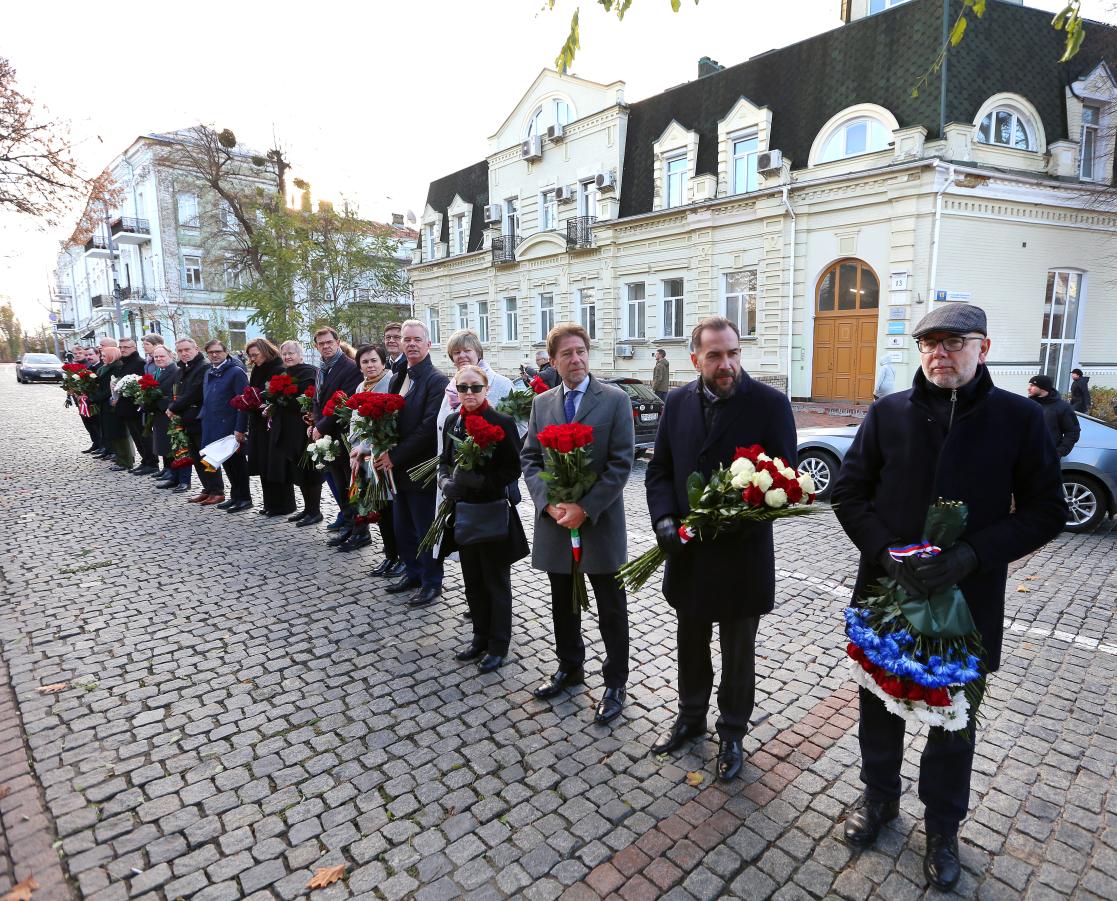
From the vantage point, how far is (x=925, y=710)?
8.31 feet

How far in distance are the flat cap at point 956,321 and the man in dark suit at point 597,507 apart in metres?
1.64

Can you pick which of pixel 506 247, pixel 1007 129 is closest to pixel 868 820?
pixel 1007 129

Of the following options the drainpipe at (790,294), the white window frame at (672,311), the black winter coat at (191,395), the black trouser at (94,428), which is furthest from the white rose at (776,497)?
the white window frame at (672,311)

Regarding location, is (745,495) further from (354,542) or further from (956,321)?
(354,542)

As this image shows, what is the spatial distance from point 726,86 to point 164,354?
18.6 meters

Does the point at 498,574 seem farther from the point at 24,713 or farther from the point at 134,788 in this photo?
the point at 24,713

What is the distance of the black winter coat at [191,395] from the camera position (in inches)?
367

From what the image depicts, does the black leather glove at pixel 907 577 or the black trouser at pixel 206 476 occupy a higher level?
the black leather glove at pixel 907 577

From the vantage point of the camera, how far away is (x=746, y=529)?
321cm

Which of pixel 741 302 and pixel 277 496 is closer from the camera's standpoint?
pixel 277 496

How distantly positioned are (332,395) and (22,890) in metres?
5.12

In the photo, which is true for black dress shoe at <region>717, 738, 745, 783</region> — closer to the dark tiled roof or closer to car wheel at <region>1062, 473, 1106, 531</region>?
car wheel at <region>1062, 473, 1106, 531</region>

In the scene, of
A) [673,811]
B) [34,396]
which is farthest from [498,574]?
[34,396]

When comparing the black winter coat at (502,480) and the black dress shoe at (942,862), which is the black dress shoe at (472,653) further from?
the black dress shoe at (942,862)
